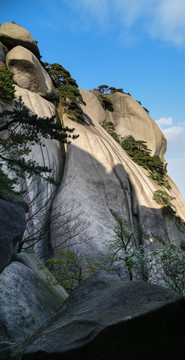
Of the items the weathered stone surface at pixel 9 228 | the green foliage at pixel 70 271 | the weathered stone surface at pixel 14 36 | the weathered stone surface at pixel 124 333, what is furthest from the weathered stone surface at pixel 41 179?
the weathered stone surface at pixel 124 333

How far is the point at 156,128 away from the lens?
40.7 m

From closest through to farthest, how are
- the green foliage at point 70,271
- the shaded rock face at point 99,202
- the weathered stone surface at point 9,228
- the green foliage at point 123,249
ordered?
the weathered stone surface at point 9,228 < the green foliage at point 70,271 < the green foliage at point 123,249 < the shaded rock face at point 99,202

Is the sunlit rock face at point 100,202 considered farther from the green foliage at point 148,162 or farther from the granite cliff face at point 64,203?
the green foliage at point 148,162

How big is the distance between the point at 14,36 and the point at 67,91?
20.9ft

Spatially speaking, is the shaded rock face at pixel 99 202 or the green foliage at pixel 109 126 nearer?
the shaded rock face at pixel 99 202

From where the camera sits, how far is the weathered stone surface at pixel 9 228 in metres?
5.39

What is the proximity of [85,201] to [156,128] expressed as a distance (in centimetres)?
2474

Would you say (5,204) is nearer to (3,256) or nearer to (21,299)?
(3,256)

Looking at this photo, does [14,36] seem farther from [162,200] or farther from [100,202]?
[162,200]

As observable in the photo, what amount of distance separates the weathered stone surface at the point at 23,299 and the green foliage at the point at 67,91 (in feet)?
63.5

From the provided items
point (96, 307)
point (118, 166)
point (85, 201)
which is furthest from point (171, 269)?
point (118, 166)

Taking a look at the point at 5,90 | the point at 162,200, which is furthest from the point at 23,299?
the point at 162,200

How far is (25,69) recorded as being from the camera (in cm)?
2298

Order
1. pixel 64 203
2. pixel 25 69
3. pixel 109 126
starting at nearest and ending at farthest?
pixel 64 203 < pixel 25 69 < pixel 109 126
